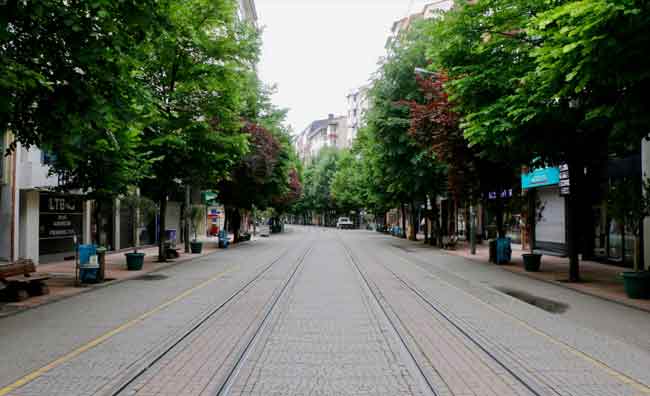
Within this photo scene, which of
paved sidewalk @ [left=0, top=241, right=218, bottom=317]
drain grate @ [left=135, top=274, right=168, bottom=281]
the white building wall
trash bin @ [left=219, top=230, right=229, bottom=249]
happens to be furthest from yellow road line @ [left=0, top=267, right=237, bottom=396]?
trash bin @ [left=219, top=230, right=229, bottom=249]

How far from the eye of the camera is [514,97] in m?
13.6

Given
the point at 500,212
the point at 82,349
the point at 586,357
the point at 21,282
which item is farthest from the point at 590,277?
the point at 21,282

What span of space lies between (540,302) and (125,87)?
970 cm

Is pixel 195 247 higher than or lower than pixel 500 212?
lower

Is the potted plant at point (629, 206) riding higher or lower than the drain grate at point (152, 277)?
higher

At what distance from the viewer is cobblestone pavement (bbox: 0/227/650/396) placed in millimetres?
5652

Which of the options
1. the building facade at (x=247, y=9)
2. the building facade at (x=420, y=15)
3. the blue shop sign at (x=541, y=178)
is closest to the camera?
the blue shop sign at (x=541, y=178)

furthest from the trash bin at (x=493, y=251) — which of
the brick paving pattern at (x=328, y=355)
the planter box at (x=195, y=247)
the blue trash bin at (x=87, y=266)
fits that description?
the blue trash bin at (x=87, y=266)

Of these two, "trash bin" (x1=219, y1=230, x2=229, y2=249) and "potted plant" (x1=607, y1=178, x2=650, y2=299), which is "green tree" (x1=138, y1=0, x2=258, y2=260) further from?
"potted plant" (x1=607, y1=178, x2=650, y2=299)

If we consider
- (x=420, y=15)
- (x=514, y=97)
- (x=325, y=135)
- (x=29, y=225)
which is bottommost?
(x=29, y=225)

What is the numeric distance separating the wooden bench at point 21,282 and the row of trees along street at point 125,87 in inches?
100

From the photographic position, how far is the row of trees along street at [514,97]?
8922mm

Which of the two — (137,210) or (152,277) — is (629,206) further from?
(137,210)

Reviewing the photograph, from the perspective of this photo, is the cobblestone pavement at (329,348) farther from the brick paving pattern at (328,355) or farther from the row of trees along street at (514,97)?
the row of trees along street at (514,97)
